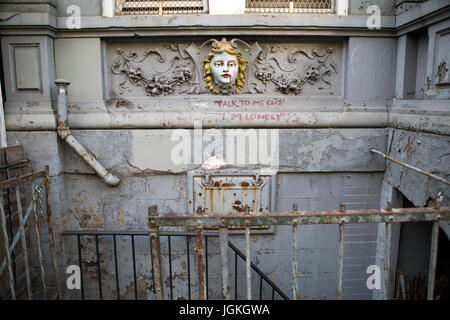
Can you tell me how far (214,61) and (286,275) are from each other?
3171 millimetres

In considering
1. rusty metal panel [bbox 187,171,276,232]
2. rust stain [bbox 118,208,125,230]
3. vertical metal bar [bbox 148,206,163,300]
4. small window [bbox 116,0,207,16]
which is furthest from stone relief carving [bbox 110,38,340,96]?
vertical metal bar [bbox 148,206,163,300]

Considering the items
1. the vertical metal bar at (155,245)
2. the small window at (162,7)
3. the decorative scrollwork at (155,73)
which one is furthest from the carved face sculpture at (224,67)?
the vertical metal bar at (155,245)

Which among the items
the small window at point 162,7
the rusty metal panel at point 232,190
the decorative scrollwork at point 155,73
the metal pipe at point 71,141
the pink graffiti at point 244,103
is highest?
the small window at point 162,7

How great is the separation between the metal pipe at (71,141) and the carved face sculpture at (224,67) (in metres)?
1.85

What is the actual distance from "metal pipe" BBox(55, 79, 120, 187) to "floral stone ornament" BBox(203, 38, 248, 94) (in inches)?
69.8

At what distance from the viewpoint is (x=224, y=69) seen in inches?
156

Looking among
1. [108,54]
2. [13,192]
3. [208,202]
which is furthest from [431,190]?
[13,192]

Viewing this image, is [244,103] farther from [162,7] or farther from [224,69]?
[162,7]

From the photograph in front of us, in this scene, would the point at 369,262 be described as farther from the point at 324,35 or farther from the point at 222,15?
the point at 222,15

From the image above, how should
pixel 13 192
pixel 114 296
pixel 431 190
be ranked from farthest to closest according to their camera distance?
pixel 114 296
pixel 13 192
pixel 431 190

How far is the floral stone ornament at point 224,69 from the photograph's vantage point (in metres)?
3.97

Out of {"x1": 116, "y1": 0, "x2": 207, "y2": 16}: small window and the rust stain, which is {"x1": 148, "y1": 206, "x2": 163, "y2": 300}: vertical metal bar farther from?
{"x1": 116, "y1": 0, "x2": 207, "y2": 16}: small window

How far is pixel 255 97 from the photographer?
165 inches

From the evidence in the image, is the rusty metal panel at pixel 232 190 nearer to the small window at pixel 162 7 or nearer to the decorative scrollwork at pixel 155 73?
the decorative scrollwork at pixel 155 73
